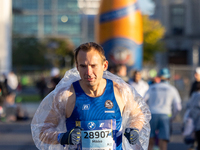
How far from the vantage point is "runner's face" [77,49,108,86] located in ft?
9.66

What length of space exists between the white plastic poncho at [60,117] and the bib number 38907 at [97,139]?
0.17 m

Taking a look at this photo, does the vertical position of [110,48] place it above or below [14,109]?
above

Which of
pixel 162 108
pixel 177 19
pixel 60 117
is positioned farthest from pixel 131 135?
pixel 177 19

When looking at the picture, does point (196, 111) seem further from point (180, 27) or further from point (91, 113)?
point (180, 27)

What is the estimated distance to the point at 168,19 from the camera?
41.1m

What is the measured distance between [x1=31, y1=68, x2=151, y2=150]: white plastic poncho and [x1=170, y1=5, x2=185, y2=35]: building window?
38905 millimetres

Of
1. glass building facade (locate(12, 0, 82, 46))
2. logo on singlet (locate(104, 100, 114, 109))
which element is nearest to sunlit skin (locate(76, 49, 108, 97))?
logo on singlet (locate(104, 100, 114, 109))

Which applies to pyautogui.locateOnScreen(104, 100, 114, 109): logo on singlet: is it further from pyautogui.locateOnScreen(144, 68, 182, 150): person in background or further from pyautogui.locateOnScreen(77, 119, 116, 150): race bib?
pyautogui.locateOnScreen(144, 68, 182, 150): person in background

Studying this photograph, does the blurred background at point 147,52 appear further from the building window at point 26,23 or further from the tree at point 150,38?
the building window at point 26,23

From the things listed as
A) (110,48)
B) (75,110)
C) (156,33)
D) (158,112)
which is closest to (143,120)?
(75,110)

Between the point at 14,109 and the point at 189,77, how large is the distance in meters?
6.71

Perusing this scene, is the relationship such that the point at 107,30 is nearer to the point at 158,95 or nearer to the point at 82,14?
the point at 158,95

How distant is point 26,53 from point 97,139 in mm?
52578

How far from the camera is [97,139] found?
302 centimetres
